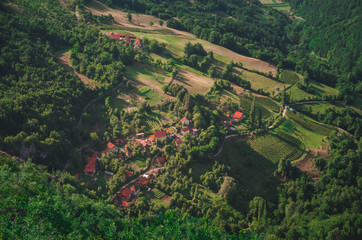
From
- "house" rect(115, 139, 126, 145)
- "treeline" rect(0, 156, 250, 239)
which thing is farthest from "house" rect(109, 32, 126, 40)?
"treeline" rect(0, 156, 250, 239)

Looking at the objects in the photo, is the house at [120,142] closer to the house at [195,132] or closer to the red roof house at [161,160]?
the red roof house at [161,160]

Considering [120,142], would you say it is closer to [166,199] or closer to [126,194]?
[126,194]

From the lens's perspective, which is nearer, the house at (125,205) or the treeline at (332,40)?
the house at (125,205)

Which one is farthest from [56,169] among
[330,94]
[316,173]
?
[330,94]

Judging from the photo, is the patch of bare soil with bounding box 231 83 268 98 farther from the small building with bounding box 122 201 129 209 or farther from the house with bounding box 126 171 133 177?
the small building with bounding box 122 201 129 209

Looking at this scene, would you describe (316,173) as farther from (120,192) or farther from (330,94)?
(120,192)

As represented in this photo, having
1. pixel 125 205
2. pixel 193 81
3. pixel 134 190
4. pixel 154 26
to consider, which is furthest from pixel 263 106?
pixel 154 26

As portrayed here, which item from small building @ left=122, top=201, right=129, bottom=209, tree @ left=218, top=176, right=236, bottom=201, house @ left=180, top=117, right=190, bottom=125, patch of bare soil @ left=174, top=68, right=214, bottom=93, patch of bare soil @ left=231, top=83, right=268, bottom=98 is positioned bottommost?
small building @ left=122, top=201, right=129, bottom=209

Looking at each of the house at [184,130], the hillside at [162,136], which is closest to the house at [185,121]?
the hillside at [162,136]
